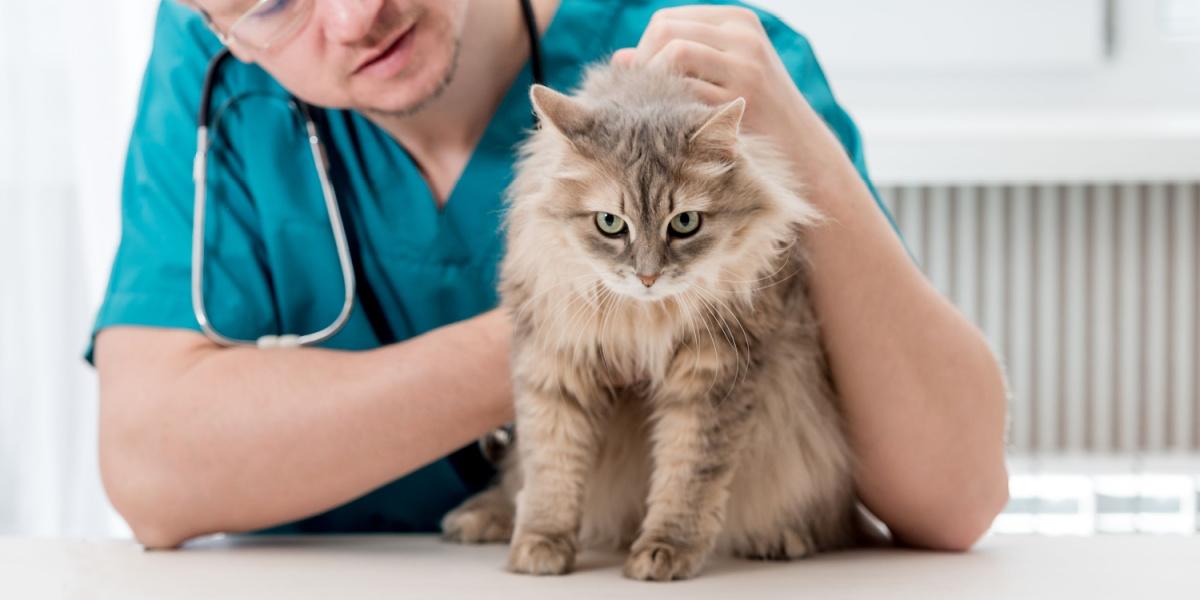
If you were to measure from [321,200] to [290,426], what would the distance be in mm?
335

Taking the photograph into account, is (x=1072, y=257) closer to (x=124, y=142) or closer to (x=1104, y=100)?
(x=1104, y=100)

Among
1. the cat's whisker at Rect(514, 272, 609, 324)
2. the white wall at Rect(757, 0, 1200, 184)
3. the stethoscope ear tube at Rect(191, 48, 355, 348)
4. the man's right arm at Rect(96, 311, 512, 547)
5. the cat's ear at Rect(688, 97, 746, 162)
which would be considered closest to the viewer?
the cat's ear at Rect(688, 97, 746, 162)

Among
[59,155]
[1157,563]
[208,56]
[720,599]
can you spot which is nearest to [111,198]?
[59,155]

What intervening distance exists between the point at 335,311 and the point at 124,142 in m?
1.25

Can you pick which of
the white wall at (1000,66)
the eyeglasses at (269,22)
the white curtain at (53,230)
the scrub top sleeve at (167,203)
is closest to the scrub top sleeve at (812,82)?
the eyeglasses at (269,22)

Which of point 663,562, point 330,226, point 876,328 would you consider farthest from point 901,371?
point 330,226

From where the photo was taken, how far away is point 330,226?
1.34 m

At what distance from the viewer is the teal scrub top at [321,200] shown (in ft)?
4.30

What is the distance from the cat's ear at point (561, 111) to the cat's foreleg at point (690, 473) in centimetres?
23

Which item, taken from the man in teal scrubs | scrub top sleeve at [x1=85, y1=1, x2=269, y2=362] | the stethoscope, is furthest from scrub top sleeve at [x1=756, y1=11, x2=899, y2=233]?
scrub top sleeve at [x1=85, y1=1, x2=269, y2=362]

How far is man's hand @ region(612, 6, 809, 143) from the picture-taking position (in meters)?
1.01

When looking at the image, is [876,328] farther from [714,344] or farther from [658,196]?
[658,196]

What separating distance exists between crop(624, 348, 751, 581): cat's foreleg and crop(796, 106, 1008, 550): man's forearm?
16 cm

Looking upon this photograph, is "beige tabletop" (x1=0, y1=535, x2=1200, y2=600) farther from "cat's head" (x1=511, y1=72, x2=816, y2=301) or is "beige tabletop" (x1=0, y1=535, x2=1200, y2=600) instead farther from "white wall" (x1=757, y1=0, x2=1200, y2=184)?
"white wall" (x1=757, y1=0, x2=1200, y2=184)
